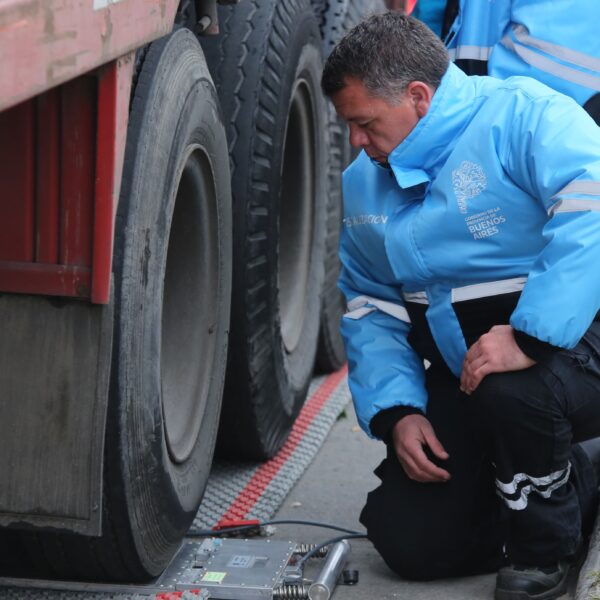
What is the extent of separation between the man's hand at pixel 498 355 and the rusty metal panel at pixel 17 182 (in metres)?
0.98

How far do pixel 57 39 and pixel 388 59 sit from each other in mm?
1089

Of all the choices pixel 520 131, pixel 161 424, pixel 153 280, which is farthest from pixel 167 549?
pixel 520 131

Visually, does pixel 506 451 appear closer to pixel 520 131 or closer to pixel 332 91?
pixel 520 131

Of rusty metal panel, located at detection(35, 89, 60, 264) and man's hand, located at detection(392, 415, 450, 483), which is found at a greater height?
rusty metal panel, located at detection(35, 89, 60, 264)

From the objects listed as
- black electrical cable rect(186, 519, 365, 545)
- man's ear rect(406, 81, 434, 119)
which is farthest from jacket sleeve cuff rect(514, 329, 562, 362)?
Answer: black electrical cable rect(186, 519, 365, 545)

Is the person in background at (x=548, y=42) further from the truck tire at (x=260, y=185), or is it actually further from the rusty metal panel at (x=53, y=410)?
the rusty metal panel at (x=53, y=410)

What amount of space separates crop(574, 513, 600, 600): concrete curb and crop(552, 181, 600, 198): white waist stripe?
0.78m

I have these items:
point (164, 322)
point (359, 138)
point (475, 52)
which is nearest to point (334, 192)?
point (475, 52)

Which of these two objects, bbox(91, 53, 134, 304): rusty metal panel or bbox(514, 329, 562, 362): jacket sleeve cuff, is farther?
bbox(514, 329, 562, 362): jacket sleeve cuff

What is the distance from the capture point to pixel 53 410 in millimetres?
2037

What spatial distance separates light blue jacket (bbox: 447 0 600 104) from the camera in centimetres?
287

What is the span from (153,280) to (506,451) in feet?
2.72

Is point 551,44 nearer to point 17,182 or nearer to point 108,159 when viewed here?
point 108,159

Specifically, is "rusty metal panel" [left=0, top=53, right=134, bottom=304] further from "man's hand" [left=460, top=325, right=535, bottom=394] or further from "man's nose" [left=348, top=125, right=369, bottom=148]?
"man's hand" [left=460, top=325, right=535, bottom=394]
